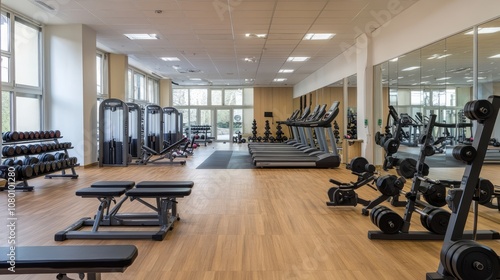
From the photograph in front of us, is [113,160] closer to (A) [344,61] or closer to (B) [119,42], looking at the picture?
(B) [119,42]

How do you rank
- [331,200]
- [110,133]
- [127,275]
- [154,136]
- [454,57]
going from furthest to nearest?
1. [154,136]
2. [110,133]
3. [454,57]
4. [331,200]
5. [127,275]

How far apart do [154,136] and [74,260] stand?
9.54 metres

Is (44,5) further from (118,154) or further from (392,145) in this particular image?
(392,145)

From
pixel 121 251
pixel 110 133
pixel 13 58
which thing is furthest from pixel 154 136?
pixel 121 251

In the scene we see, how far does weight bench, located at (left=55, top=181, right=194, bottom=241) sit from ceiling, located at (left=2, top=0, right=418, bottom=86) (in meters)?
3.51

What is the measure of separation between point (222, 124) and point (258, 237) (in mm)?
15265

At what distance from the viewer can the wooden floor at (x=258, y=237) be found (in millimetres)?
2404

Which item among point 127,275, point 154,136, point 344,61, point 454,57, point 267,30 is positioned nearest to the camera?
point 127,275

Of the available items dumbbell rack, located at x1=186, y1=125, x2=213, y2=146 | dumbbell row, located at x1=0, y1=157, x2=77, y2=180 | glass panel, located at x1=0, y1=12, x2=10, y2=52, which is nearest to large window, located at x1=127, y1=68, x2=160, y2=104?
dumbbell rack, located at x1=186, y1=125, x2=213, y2=146

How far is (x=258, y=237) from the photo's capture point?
311 cm

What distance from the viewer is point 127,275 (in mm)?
2307

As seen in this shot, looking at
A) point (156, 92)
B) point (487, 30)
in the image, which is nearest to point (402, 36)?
point (487, 30)

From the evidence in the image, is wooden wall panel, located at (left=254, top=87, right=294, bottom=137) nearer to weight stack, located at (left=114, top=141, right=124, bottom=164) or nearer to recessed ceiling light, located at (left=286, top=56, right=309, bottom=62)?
recessed ceiling light, located at (left=286, top=56, right=309, bottom=62)

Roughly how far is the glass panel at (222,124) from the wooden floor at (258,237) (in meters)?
12.6
